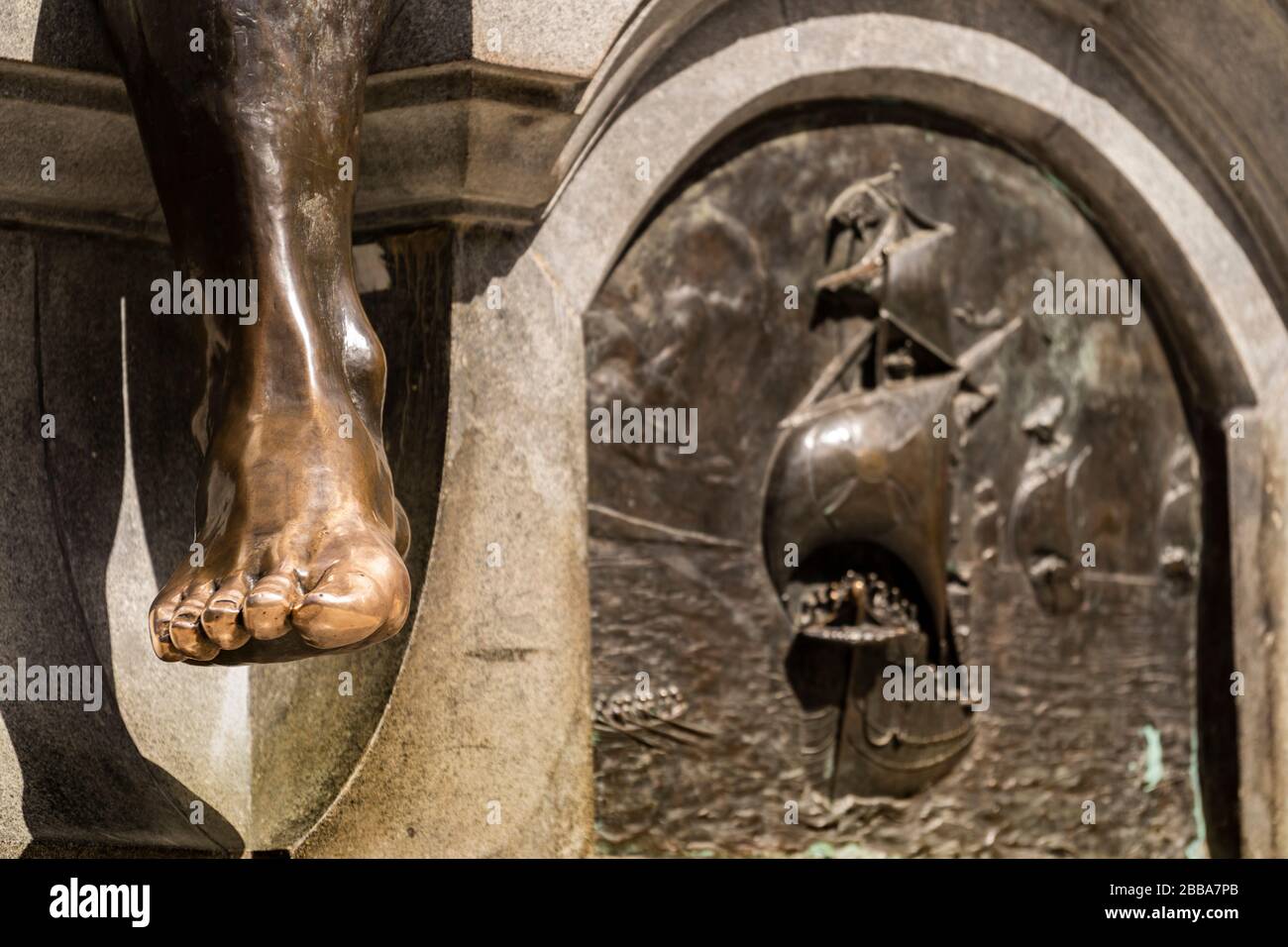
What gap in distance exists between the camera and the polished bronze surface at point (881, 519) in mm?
3285

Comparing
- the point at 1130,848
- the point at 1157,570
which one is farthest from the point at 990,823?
the point at 1157,570

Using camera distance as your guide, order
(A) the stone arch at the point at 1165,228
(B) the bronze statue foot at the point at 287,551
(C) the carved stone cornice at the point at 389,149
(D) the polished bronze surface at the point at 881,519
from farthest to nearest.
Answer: (A) the stone arch at the point at 1165,228
(D) the polished bronze surface at the point at 881,519
(C) the carved stone cornice at the point at 389,149
(B) the bronze statue foot at the point at 287,551

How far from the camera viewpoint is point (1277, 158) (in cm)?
405

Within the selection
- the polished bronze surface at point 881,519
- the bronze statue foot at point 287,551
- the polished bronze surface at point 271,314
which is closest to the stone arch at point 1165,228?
the polished bronze surface at point 881,519

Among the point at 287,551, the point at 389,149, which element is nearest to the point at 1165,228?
the point at 389,149

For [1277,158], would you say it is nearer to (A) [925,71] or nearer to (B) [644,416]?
(A) [925,71]

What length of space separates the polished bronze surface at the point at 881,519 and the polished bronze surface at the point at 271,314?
84 cm

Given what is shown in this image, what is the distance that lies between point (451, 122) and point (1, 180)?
676mm

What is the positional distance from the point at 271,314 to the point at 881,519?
1.53 metres

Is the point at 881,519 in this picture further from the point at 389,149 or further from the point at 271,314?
the point at 271,314

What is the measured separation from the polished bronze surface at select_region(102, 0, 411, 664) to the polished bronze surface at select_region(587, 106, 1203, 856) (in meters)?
0.84

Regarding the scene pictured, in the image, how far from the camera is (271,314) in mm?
2354

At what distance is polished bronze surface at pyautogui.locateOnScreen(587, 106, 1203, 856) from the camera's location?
3.29m

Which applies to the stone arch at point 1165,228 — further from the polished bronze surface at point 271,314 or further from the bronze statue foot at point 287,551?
the bronze statue foot at point 287,551
